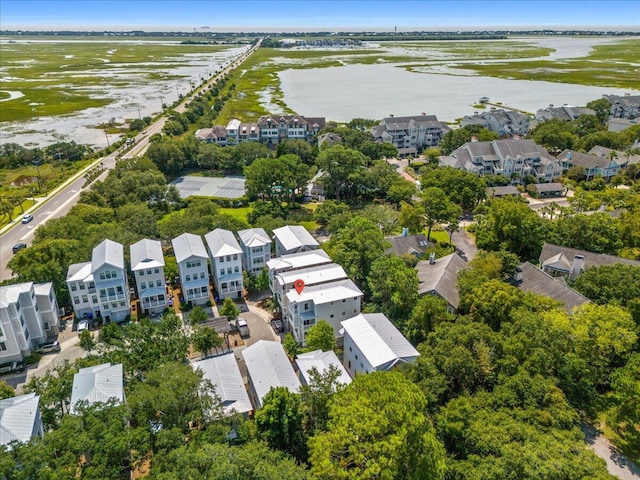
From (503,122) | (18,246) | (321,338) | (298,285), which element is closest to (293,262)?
(298,285)

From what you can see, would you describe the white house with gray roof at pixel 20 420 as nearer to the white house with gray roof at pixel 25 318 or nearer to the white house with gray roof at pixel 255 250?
the white house with gray roof at pixel 25 318

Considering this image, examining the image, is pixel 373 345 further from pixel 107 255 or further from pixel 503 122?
pixel 503 122

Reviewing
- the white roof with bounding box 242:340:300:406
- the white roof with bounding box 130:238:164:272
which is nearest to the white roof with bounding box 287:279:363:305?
the white roof with bounding box 242:340:300:406

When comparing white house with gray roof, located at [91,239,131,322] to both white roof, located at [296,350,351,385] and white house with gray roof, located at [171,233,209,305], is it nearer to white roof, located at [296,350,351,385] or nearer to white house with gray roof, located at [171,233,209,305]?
white house with gray roof, located at [171,233,209,305]

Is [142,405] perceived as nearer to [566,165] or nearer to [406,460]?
[406,460]

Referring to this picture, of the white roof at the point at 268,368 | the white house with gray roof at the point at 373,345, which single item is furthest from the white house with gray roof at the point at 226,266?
the white house with gray roof at the point at 373,345

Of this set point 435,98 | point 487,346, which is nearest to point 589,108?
point 435,98
